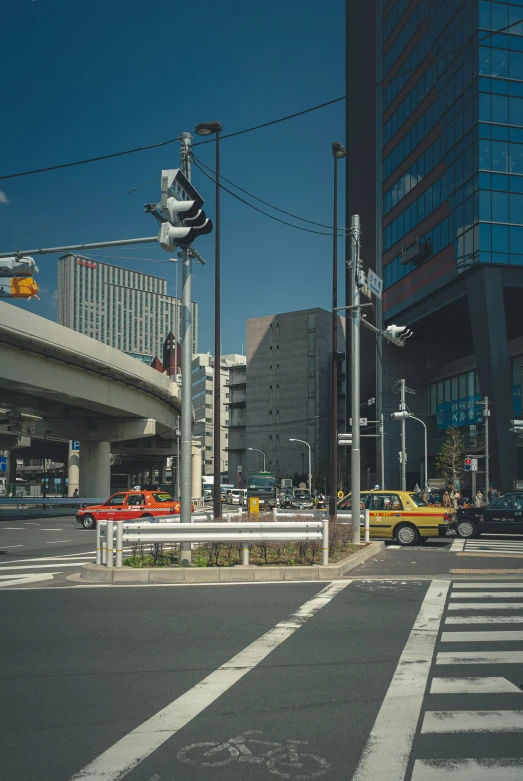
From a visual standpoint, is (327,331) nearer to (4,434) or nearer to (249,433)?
(249,433)

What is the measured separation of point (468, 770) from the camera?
5.02 metres

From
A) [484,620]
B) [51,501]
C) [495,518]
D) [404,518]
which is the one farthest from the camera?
[51,501]

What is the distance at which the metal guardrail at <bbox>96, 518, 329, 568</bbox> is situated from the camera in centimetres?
1494

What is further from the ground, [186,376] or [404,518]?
[186,376]

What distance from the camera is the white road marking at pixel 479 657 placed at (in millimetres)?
8008

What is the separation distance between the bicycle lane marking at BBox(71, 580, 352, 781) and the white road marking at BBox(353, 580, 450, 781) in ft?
4.76

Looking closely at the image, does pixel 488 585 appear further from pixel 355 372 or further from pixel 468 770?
pixel 355 372

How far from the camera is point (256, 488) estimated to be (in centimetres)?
7262

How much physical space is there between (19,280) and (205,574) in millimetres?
7382

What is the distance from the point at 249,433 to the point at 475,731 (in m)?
139

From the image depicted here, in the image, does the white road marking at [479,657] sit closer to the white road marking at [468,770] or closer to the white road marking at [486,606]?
the white road marking at [468,770]

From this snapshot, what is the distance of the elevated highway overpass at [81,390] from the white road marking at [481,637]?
26.0 metres

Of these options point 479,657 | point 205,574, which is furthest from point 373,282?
point 479,657

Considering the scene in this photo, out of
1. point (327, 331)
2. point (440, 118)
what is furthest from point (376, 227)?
Answer: point (327, 331)
